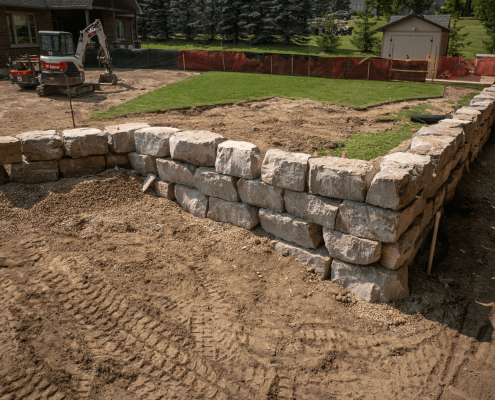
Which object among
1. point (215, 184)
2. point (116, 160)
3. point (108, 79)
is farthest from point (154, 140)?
point (108, 79)

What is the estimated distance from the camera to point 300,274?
18.0ft

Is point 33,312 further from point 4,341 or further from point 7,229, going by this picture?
point 7,229

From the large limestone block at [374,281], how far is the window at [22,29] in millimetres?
25938

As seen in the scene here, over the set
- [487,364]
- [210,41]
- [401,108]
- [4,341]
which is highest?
[210,41]

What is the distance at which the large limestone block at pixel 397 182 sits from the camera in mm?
4598

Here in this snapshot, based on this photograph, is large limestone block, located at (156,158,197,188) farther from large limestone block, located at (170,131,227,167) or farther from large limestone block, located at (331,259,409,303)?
large limestone block, located at (331,259,409,303)

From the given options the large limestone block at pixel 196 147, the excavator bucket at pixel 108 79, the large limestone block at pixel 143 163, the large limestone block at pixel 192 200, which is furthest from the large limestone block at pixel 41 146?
the excavator bucket at pixel 108 79

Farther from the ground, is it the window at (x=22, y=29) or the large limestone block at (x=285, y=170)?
the window at (x=22, y=29)

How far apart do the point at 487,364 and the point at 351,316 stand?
147 centimetres

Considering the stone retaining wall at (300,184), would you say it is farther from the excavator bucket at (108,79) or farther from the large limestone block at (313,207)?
the excavator bucket at (108,79)

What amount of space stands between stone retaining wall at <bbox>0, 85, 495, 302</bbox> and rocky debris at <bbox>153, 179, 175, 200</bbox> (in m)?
0.02

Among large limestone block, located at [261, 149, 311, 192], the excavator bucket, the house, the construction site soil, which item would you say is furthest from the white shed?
large limestone block, located at [261, 149, 311, 192]

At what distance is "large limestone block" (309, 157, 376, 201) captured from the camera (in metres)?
4.87

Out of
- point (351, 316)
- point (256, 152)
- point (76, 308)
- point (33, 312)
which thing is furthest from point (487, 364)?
point (33, 312)
